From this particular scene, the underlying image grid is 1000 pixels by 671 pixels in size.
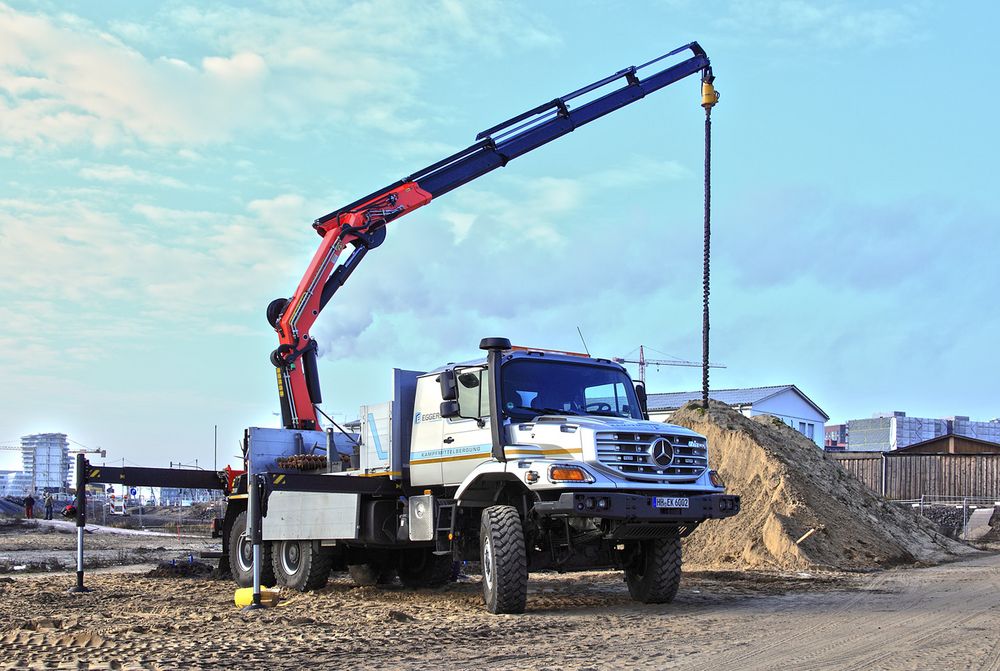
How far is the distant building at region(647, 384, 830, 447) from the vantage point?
50.5m

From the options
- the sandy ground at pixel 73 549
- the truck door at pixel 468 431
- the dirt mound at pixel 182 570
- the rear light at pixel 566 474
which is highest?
the truck door at pixel 468 431

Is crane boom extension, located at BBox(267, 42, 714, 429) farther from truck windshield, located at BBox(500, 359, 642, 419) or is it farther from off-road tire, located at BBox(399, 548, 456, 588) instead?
truck windshield, located at BBox(500, 359, 642, 419)

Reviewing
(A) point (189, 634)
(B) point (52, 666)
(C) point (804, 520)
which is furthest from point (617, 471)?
(C) point (804, 520)

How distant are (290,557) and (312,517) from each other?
119 centimetres

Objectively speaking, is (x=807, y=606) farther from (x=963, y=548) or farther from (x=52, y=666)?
(x=963, y=548)

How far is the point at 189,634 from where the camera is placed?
410 inches

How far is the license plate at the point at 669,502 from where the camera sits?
11.9m

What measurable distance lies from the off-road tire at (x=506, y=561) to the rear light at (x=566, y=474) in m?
0.69

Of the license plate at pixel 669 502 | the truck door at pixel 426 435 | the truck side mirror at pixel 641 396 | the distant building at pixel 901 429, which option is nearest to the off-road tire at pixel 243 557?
the truck door at pixel 426 435

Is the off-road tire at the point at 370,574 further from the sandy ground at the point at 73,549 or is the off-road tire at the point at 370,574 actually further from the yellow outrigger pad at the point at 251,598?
the sandy ground at the point at 73,549

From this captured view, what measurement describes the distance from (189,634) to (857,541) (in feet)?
48.5

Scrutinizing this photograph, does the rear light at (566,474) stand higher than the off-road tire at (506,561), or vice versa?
the rear light at (566,474)

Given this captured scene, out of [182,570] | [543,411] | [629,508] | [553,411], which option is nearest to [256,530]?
[543,411]

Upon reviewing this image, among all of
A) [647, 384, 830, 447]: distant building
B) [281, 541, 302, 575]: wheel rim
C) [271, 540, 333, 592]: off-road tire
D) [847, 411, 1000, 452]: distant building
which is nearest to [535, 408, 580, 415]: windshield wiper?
[271, 540, 333, 592]: off-road tire
